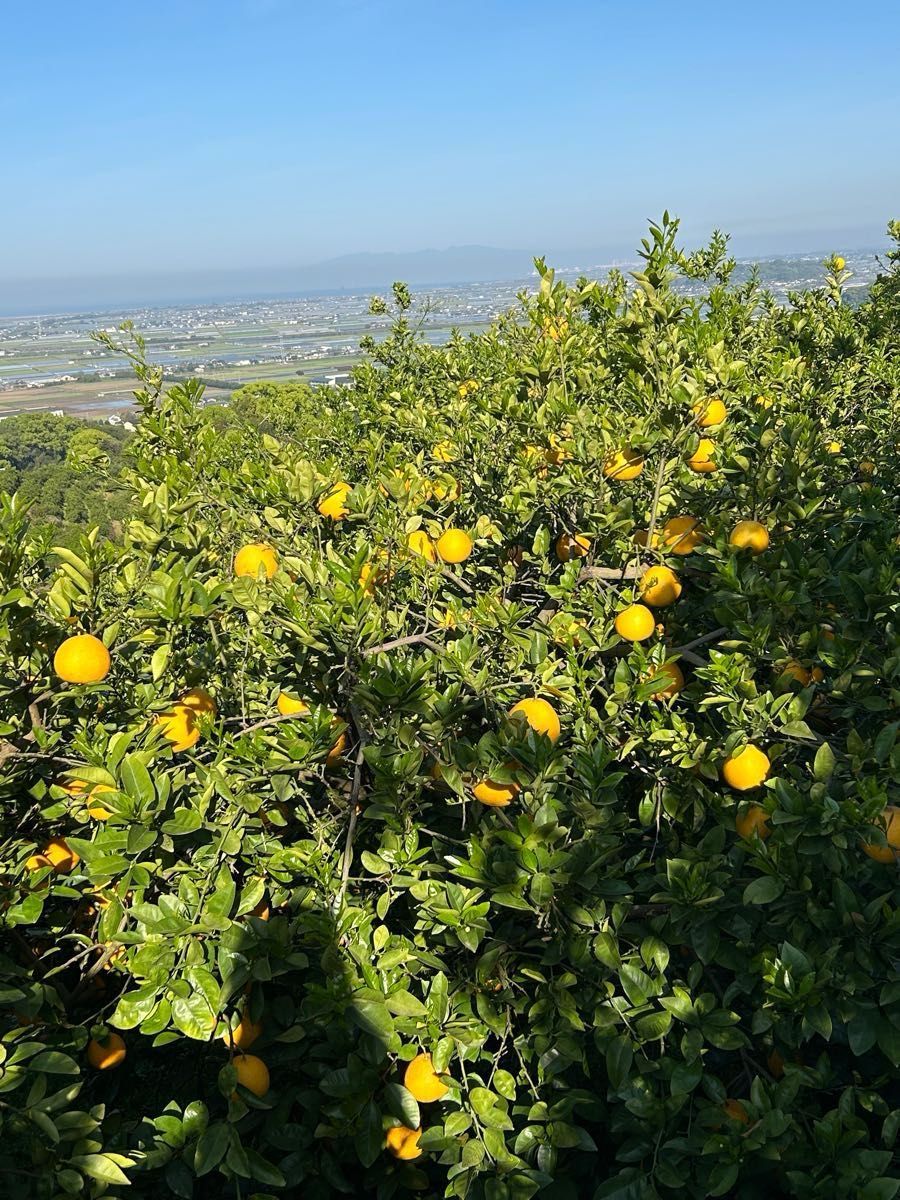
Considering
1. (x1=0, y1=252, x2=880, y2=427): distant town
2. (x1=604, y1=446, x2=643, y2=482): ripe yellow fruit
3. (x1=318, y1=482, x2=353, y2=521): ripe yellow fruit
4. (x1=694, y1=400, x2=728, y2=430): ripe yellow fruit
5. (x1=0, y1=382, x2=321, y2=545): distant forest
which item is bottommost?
(x1=0, y1=382, x2=321, y2=545): distant forest

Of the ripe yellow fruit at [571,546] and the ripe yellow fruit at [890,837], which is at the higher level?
the ripe yellow fruit at [571,546]

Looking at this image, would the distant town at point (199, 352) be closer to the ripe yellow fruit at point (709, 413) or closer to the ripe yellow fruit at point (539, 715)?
the ripe yellow fruit at point (709, 413)

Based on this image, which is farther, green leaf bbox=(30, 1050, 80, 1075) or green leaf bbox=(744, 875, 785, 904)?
green leaf bbox=(744, 875, 785, 904)

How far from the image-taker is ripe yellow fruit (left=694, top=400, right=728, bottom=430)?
2.58 metres

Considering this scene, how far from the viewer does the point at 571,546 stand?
3.18 m

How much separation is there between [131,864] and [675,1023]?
1.30 m

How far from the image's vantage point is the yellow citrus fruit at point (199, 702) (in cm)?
213

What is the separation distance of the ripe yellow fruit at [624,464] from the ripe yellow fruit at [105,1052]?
7.55 feet

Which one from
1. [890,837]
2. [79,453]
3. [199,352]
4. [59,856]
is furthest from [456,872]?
[199,352]

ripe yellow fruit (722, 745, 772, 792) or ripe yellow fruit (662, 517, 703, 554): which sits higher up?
ripe yellow fruit (662, 517, 703, 554)

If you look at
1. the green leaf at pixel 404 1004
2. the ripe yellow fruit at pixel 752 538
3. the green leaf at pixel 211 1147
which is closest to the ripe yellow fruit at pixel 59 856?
the green leaf at pixel 211 1147

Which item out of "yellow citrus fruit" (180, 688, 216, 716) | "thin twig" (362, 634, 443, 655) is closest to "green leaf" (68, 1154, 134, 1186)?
"yellow citrus fruit" (180, 688, 216, 716)

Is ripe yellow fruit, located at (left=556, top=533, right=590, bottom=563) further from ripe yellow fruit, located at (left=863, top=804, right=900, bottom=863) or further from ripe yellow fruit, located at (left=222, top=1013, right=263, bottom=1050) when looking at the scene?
ripe yellow fruit, located at (left=222, top=1013, right=263, bottom=1050)

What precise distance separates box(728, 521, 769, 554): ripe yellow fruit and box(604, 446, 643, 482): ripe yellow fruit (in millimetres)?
554
